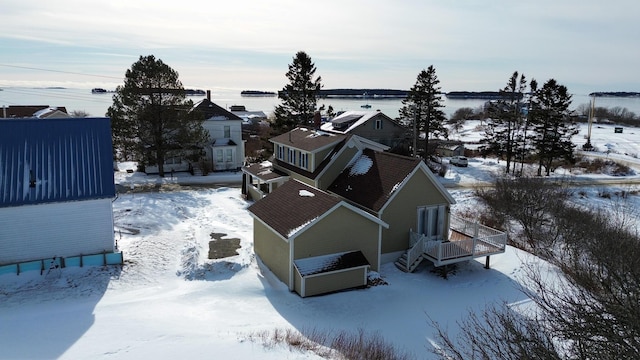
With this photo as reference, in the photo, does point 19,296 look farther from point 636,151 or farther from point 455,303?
point 636,151

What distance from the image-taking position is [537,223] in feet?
102

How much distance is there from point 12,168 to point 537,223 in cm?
3100

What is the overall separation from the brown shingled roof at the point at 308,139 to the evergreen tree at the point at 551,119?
105ft

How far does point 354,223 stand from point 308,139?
36.4 ft

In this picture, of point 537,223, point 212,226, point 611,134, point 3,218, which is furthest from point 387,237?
point 611,134

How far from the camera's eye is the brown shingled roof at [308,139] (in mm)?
27547

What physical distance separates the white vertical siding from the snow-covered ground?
4.22 ft

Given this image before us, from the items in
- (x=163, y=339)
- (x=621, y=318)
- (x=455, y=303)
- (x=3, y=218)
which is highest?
(x=621, y=318)

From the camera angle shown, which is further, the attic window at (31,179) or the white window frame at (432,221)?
the white window frame at (432,221)

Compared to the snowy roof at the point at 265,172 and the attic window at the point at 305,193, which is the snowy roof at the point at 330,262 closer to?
the attic window at the point at 305,193

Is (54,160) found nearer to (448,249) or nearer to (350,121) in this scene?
(448,249)

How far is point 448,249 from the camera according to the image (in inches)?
835

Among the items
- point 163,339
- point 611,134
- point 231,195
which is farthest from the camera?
point 611,134

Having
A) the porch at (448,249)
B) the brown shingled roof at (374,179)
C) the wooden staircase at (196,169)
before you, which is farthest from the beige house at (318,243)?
the wooden staircase at (196,169)
